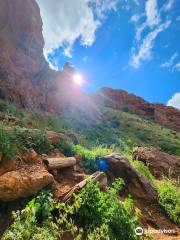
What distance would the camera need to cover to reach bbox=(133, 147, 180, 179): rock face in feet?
37.8

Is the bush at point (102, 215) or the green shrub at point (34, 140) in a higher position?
the green shrub at point (34, 140)

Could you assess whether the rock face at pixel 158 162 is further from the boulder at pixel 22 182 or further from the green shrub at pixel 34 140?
the boulder at pixel 22 182

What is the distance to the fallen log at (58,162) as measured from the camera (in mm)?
6715

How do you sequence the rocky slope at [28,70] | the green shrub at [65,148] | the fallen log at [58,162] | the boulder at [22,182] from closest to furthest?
1. the boulder at [22,182]
2. the fallen log at [58,162]
3. the green shrub at [65,148]
4. the rocky slope at [28,70]

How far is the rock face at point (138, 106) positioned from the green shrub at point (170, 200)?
41.9 meters

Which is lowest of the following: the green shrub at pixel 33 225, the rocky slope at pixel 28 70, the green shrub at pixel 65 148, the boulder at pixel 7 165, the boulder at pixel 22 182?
the green shrub at pixel 33 225

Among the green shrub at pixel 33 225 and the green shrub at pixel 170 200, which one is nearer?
the green shrub at pixel 33 225

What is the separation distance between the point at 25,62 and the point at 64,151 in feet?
64.3

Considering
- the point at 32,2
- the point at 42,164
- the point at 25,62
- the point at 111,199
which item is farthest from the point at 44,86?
the point at 111,199

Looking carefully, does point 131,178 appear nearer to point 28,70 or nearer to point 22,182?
point 22,182

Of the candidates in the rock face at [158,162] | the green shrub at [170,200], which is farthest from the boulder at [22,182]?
the rock face at [158,162]

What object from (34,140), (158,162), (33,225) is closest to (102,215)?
(33,225)

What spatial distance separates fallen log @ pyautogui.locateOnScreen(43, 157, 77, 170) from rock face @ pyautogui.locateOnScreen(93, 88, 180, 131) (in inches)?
1680

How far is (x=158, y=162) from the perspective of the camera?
12.0 metres
